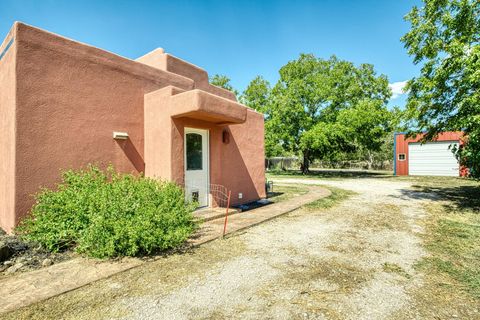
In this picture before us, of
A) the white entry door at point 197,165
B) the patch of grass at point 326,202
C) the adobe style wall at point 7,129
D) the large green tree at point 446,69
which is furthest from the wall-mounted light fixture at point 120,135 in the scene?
the large green tree at point 446,69

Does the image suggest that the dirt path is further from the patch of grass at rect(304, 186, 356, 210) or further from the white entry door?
the patch of grass at rect(304, 186, 356, 210)

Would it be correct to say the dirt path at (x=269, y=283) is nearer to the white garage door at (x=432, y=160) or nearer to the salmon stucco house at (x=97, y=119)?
the salmon stucco house at (x=97, y=119)

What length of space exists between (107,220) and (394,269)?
183 inches

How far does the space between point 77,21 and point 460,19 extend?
1250 cm

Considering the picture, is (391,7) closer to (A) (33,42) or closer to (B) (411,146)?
(A) (33,42)

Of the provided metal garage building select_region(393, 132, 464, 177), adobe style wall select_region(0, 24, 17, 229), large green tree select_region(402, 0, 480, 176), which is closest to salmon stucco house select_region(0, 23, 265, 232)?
adobe style wall select_region(0, 24, 17, 229)

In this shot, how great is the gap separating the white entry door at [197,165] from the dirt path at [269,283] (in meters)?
2.38

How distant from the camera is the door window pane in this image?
22.9ft

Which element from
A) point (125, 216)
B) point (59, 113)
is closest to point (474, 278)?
point (125, 216)

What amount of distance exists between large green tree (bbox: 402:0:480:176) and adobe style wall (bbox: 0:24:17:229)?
11.6 metres

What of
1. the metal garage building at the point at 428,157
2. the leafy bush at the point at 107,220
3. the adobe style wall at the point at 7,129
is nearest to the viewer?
the leafy bush at the point at 107,220

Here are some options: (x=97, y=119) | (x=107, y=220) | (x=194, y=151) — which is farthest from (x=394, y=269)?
(x=97, y=119)

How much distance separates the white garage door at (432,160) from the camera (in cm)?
2080

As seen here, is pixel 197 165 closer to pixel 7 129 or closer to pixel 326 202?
pixel 7 129
